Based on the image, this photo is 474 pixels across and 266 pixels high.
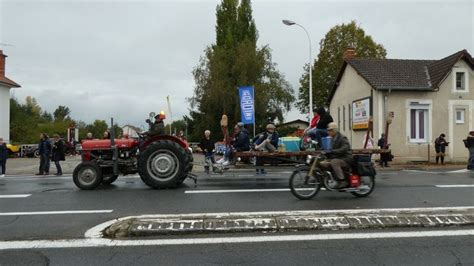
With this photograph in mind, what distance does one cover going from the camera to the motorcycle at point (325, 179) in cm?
1002

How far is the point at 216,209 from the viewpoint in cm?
891

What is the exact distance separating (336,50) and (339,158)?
37.9 m

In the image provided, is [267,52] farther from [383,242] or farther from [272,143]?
[383,242]

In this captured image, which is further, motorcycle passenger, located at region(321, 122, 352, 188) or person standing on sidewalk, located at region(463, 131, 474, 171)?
person standing on sidewalk, located at region(463, 131, 474, 171)

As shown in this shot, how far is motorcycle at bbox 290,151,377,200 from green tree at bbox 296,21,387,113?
116ft

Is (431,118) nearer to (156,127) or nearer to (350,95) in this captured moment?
(350,95)

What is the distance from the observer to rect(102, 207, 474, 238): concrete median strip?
6879 millimetres

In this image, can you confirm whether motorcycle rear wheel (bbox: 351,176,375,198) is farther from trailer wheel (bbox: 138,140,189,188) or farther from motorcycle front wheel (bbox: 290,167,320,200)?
trailer wheel (bbox: 138,140,189,188)

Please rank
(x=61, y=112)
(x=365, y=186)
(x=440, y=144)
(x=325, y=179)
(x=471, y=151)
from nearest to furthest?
(x=325, y=179)
(x=365, y=186)
(x=471, y=151)
(x=440, y=144)
(x=61, y=112)

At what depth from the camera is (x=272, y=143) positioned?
42.1 ft

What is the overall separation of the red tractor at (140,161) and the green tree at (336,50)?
114 feet

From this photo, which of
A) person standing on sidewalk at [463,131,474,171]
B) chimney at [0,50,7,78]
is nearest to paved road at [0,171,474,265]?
person standing on sidewalk at [463,131,474,171]

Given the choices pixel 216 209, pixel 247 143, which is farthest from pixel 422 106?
pixel 216 209

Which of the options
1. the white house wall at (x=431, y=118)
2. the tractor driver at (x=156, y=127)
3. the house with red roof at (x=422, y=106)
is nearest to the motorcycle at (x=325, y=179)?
the tractor driver at (x=156, y=127)
